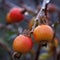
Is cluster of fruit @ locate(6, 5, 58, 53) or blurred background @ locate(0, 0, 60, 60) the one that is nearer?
cluster of fruit @ locate(6, 5, 58, 53)

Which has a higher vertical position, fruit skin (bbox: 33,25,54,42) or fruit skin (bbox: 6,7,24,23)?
fruit skin (bbox: 6,7,24,23)

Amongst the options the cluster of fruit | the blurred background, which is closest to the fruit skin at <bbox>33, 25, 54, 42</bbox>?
the cluster of fruit

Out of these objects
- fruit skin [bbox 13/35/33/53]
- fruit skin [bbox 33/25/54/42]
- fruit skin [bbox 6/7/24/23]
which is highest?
fruit skin [bbox 6/7/24/23]

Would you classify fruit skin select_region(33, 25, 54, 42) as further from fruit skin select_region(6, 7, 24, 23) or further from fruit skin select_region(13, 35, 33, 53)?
fruit skin select_region(6, 7, 24, 23)

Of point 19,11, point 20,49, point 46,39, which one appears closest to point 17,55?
point 20,49

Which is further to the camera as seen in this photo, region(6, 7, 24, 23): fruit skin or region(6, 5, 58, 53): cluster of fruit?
region(6, 7, 24, 23): fruit skin

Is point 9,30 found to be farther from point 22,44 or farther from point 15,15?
point 22,44

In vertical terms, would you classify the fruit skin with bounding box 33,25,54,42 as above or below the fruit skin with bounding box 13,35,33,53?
above

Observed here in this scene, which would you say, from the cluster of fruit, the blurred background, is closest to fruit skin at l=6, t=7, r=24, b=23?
the blurred background

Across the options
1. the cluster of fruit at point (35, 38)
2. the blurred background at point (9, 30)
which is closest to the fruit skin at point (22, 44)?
the cluster of fruit at point (35, 38)

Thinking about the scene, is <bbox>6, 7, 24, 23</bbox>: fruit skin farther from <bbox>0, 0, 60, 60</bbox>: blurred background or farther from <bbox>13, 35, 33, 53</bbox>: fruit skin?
<bbox>13, 35, 33, 53</bbox>: fruit skin

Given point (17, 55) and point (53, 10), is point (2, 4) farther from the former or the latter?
point (17, 55)

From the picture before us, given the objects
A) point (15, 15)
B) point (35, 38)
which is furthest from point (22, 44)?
point (15, 15)
